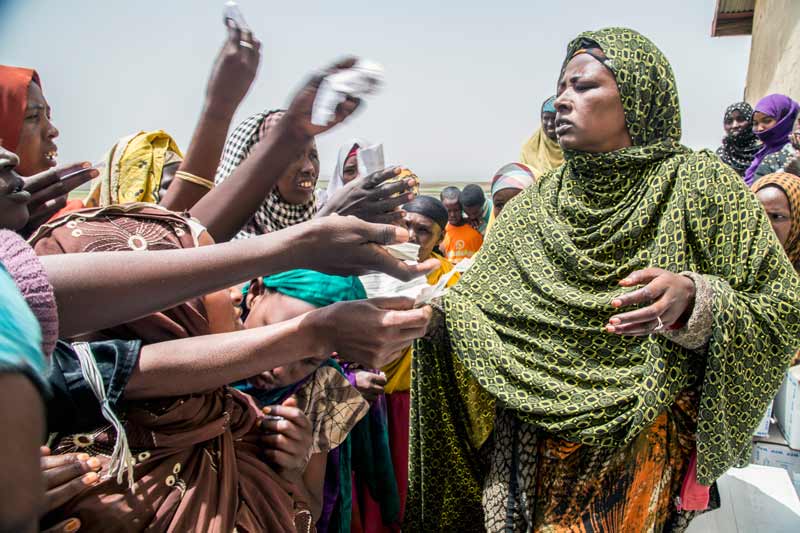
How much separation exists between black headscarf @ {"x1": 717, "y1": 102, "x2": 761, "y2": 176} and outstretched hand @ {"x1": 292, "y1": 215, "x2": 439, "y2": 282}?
23.8ft

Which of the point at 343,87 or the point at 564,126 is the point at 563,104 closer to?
the point at 564,126

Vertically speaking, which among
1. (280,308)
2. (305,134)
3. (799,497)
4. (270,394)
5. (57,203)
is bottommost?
(799,497)

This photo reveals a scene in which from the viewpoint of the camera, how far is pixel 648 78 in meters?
2.20

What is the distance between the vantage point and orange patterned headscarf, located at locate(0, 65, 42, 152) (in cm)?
201

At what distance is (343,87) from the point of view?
1508mm

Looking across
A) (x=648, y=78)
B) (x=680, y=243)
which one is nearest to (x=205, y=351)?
(x=680, y=243)

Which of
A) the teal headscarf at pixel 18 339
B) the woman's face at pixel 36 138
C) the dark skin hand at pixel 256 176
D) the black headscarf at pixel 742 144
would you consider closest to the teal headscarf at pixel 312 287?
the dark skin hand at pixel 256 176

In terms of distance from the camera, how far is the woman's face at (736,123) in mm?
7328

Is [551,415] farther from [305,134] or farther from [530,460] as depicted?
[305,134]

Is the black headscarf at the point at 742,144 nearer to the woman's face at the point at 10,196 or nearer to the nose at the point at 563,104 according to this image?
the nose at the point at 563,104

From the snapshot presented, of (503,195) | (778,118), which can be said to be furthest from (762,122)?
(503,195)

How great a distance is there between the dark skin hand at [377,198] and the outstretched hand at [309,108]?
0.17 meters

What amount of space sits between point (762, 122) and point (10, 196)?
6960 mm

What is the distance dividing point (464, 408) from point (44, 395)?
1.94 meters
